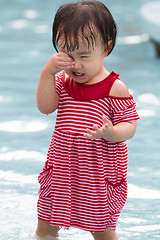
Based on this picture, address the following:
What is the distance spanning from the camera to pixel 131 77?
6.19m

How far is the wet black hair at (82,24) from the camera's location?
2.24 m

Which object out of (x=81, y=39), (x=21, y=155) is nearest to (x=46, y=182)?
(x=81, y=39)

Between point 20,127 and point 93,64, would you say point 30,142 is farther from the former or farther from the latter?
Result: point 93,64

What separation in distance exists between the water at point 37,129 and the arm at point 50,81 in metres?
0.52

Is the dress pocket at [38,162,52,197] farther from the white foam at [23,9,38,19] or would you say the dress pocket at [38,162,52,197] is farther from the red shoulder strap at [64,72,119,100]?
the white foam at [23,9,38,19]

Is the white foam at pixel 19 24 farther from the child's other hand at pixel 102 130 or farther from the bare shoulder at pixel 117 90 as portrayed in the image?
the child's other hand at pixel 102 130

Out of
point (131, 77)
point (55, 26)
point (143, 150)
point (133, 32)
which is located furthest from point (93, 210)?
point (133, 32)

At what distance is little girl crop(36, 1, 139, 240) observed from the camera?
2270 millimetres

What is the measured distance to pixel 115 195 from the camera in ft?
8.12

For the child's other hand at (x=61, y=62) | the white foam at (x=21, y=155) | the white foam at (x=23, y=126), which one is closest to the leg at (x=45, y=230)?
the child's other hand at (x=61, y=62)

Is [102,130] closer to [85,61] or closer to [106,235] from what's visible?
[85,61]

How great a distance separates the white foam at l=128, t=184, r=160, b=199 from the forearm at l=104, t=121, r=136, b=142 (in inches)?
47.1

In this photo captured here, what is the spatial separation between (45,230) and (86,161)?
491 millimetres

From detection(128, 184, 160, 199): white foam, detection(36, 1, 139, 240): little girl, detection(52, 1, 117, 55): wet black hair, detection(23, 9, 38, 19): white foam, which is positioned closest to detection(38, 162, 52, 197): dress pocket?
detection(36, 1, 139, 240): little girl
